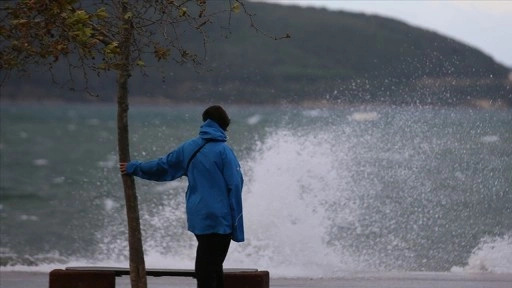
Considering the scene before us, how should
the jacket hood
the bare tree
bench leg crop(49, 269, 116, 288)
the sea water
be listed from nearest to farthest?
1. the jacket hood
2. the bare tree
3. bench leg crop(49, 269, 116, 288)
4. the sea water

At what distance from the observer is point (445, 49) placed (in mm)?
112375

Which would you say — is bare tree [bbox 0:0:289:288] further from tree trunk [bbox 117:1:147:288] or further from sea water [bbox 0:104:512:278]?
sea water [bbox 0:104:512:278]

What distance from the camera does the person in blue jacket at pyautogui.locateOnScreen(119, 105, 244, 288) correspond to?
31.7 feet

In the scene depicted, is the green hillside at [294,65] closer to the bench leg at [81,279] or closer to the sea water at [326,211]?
the sea water at [326,211]

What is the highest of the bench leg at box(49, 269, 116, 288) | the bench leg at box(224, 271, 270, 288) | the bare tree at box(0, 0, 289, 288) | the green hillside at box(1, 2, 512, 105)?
the green hillside at box(1, 2, 512, 105)

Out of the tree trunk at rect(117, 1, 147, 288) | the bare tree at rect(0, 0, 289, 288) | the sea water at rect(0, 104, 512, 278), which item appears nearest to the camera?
the bare tree at rect(0, 0, 289, 288)

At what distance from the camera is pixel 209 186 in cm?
966

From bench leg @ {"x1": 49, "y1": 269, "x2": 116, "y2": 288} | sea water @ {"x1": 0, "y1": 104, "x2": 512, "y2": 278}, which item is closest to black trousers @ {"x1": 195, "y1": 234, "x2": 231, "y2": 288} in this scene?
bench leg @ {"x1": 49, "y1": 269, "x2": 116, "y2": 288}

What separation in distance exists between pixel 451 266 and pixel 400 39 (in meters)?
98.6

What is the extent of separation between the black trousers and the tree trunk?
64 cm

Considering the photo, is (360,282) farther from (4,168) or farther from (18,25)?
(4,168)

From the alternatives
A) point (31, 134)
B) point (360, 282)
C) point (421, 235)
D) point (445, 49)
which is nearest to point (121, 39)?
point (360, 282)

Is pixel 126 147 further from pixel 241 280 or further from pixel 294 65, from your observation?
pixel 294 65

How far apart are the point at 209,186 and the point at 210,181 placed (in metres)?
0.04
